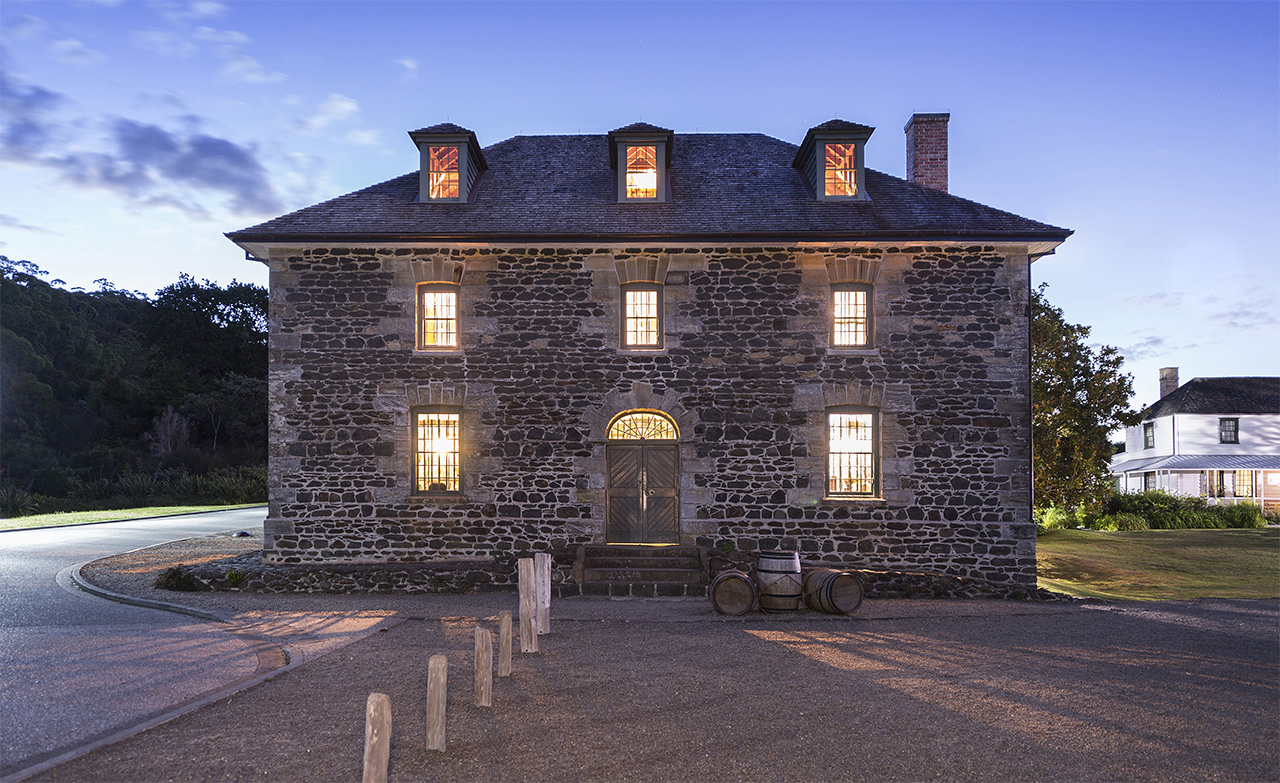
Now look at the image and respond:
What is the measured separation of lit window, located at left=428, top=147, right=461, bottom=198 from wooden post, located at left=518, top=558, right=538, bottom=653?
9175 millimetres

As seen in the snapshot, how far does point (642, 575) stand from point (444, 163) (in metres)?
9.28

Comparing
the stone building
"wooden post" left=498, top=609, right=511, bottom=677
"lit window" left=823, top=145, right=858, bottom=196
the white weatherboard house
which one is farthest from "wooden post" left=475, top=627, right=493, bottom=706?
the white weatherboard house

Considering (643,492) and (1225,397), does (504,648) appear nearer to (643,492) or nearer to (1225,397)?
(643,492)

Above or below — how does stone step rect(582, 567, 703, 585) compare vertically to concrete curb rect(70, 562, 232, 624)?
above

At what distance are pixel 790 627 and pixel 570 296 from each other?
23.9 feet

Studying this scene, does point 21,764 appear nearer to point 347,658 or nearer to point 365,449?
point 347,658

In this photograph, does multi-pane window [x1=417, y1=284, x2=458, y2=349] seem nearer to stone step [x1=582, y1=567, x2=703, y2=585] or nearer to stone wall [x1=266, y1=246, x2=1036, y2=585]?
stone wall [x1=266, y1=246, x2=1036, y2=585]

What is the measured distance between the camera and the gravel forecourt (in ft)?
18.0

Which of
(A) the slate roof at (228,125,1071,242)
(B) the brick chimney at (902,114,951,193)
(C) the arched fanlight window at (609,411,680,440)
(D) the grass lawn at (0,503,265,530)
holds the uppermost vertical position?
(B) the brick chimney at (902,114,951,193)

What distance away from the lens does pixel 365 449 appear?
1423 cm

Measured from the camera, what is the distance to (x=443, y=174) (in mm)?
15609

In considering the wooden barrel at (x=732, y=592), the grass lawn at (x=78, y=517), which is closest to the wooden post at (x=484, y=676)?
the wooden barrel at (x=732, y=592)

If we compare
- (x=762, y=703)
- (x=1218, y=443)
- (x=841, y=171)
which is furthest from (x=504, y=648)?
(x=1218, y=443)

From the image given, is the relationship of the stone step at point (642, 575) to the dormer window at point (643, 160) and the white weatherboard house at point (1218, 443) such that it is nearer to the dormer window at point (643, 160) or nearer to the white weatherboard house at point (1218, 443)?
the dormer window at point (643, 160)
